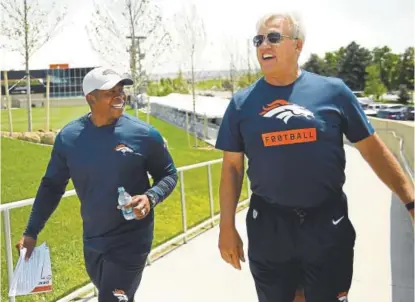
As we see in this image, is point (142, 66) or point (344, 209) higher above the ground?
point (142, 66)

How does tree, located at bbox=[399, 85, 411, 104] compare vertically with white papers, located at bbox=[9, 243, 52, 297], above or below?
above

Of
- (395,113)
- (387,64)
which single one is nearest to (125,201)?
(395,113)

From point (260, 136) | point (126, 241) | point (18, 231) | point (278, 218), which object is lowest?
point (18, 231)

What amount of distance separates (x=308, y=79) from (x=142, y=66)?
16230 millimetres

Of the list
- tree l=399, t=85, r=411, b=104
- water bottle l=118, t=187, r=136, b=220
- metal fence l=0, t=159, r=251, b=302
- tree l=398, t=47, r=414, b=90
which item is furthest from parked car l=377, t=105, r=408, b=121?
water bottle l=118, t=187, r=136, b=220

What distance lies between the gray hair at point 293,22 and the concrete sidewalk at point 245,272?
96.3 inches

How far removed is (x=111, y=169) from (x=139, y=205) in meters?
0.27

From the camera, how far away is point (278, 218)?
2.38 meters

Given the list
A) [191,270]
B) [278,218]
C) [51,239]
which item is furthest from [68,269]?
[278,218]

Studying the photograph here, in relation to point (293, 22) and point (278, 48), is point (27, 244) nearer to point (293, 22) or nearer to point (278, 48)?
point (278, 48)

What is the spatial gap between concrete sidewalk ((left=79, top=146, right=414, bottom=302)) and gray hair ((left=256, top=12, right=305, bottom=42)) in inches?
96.3

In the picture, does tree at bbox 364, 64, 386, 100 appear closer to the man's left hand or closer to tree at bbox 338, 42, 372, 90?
tree at bbox 338, 42, 372, 90

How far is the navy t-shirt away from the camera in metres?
2.30

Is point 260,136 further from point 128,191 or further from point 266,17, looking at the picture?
point 128,191
